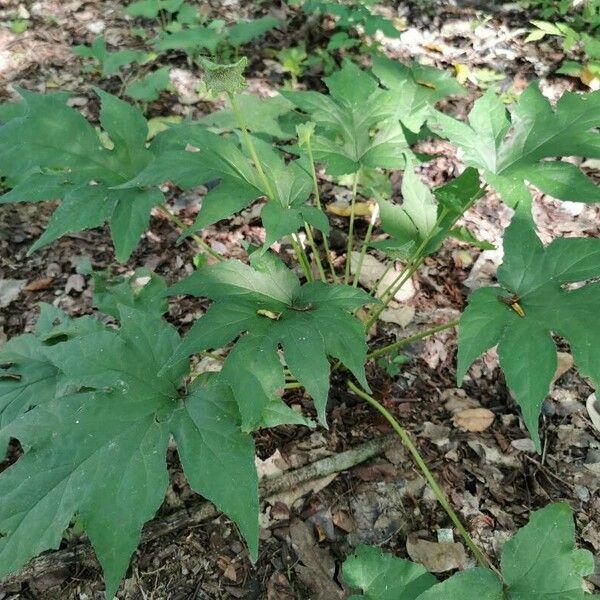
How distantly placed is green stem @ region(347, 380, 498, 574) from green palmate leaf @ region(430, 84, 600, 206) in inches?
37.8

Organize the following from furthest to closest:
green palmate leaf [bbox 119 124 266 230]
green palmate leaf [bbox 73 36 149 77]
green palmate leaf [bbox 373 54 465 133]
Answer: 1. green palmate leaf [bbox 73 36 149 77]
2. green palmate leaf [bbox 373 54 465 133]
3. green palmate leaf [bbox 119 124 266 230]

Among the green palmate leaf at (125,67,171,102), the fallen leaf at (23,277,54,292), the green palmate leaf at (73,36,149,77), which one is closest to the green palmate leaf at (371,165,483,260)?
the fallen leaf at (23,277,54,292)

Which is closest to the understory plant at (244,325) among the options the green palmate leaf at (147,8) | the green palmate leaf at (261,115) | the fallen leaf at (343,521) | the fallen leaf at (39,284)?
the green palmate leaf at (261,115)

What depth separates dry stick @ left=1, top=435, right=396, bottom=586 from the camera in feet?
6.77

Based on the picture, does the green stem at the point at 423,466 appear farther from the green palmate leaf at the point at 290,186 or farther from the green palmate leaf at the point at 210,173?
the green palmate leaf at the point at 210,173

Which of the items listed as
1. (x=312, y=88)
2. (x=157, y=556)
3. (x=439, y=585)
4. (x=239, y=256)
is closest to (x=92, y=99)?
(x=312, y=88)

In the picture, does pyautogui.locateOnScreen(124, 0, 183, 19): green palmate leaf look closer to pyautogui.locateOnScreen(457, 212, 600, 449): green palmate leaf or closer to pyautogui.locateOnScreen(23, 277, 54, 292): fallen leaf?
pyautogui.locateOnScreen(23, 277, 54, 292): fallen leaf

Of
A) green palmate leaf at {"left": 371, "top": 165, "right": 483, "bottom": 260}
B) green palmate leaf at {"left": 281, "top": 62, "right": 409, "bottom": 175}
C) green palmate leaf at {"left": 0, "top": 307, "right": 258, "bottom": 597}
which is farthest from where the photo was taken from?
green palmate leaf at {"left": 281, "top": 62, "right": 409, "bottom": 175}

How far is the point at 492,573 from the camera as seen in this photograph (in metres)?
1.67

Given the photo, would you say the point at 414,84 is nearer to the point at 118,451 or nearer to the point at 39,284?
the point at 118,451

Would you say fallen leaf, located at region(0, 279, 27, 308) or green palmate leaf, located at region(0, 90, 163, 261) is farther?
fallen leaf, located at region(0, 279, 27, 308)

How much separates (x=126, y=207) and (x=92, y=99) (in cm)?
239

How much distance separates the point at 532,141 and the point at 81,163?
1.76m

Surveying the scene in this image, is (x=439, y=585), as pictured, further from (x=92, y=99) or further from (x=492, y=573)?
(x=92, y=99)
